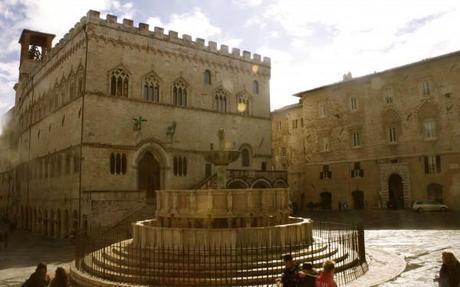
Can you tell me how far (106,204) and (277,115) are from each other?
28.5 meters

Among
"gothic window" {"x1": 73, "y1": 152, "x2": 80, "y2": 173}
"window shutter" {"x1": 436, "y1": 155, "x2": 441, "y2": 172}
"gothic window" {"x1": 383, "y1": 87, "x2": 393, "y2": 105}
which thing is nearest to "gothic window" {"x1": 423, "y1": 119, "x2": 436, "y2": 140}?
"window shutter" {"x1": 436, "y1": 155, "x2": 441, "y2": 172}

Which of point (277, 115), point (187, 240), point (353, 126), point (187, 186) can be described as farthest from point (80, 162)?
point (277, 115)

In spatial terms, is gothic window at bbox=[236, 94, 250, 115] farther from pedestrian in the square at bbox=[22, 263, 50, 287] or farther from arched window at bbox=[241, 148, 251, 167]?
pedestrian in the square at bbox=[22, 263, 50, 287]

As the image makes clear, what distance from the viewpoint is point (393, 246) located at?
16250 millimetres

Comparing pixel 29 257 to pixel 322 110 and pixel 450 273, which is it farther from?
pixel 322 110

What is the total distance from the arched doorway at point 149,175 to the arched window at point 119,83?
15.9 feet

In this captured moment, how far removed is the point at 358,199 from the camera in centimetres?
3553

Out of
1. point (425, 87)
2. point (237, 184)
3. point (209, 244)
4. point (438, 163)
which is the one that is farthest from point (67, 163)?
point (425, 87)

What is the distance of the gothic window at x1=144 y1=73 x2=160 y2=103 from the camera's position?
29406mm

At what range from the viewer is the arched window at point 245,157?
1373 inches

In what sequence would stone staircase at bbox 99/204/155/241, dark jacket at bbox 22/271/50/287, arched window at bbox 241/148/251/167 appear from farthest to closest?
arched window at bbox 241/148/251/167 → stone staircase at bbox 99/204/155/241 → dark jacket at bbox 22/271/50/287

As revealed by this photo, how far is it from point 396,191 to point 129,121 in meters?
23.2

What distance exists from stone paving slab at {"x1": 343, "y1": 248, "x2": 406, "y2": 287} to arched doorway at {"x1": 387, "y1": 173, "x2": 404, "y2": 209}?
19.9m

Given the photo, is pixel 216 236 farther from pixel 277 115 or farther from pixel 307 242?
pixel 277 115
